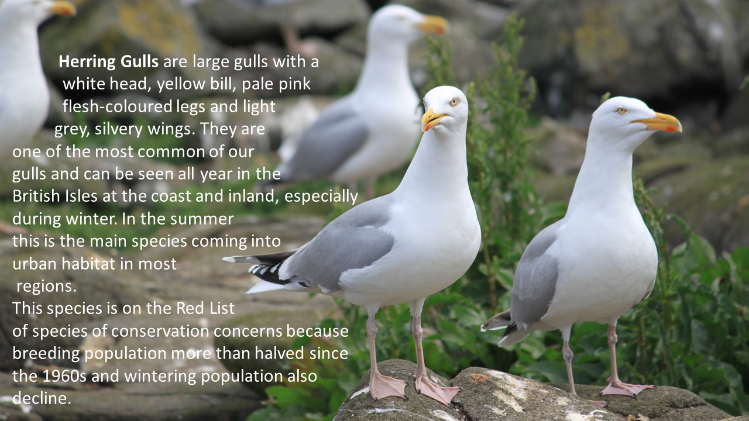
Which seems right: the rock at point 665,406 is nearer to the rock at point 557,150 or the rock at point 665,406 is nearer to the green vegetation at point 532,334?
the green vegetation at point 532,334

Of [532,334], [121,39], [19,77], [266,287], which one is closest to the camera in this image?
[266,287]

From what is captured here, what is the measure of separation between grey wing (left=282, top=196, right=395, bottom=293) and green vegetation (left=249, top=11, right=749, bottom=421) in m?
0.79

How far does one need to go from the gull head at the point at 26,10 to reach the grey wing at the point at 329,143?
242cm

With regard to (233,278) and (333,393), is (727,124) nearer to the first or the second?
(233,278)

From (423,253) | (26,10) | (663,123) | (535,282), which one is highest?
(26,10)

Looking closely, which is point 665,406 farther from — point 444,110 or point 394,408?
point 444,110

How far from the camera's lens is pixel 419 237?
2.85 metres

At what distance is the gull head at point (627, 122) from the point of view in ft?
9.75

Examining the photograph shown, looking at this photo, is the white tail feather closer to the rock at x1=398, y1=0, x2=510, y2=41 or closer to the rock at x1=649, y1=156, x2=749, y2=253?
the rock at x1=649, y1=156, x2=749, y2=253

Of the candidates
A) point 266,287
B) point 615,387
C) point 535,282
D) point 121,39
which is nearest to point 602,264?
point 535,282

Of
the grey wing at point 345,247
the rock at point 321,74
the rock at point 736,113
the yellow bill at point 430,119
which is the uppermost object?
the rock at point 321,74

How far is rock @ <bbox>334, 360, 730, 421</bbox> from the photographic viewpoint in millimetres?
2875

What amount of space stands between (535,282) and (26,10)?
5341 millimetres

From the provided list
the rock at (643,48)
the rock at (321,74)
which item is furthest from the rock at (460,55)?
the rock at (643,48)
